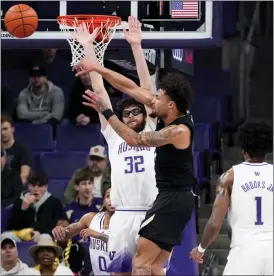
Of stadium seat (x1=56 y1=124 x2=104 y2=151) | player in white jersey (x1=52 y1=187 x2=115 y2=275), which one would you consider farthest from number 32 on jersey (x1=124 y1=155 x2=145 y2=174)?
stadium seat (x1=56 y1=124 x2=104 y2=151)

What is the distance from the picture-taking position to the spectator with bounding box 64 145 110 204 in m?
11.3

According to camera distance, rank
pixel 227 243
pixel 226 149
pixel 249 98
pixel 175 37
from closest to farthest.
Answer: pixel 175 37 → pixel 227 243 → pixel 226 149 → pixel 249 98

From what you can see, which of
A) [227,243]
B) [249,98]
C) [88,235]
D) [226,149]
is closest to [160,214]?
[88,235]

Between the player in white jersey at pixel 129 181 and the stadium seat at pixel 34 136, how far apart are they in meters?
4.63

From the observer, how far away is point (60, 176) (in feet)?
41.7

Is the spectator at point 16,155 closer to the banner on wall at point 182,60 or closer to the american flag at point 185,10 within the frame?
the banner on wall at point 182,60

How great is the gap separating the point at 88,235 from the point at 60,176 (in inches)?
161

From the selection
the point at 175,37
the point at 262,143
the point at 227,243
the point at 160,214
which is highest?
the point at 175,37

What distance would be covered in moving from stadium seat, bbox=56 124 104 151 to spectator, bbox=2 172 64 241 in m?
2.06

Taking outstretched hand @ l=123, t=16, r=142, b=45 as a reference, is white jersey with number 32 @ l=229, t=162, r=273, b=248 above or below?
below

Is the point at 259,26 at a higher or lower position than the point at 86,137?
higher

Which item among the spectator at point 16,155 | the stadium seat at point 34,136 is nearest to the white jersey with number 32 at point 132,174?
the spectator at point 16,155

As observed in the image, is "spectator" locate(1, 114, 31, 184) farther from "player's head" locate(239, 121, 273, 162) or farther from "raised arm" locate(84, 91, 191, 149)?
"player's head" locate(239, 121, 273, 162)

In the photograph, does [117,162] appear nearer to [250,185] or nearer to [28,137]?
[250,185]
